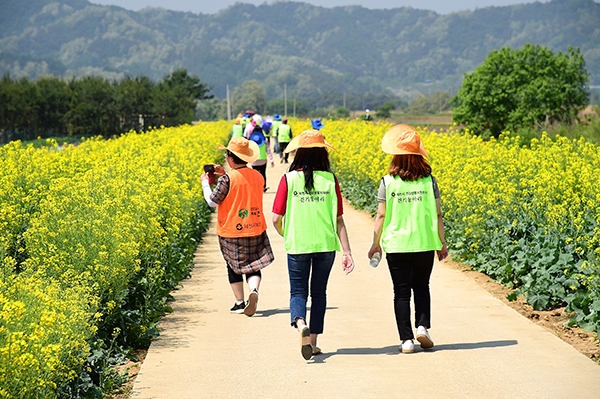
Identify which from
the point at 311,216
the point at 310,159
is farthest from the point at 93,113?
the point at 311,216

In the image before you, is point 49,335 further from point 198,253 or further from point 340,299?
point 198,253

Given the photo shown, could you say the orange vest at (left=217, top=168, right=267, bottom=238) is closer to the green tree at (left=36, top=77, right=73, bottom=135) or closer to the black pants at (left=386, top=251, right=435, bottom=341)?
the black pants at (left=386, top=251, right=435, bottom=341)

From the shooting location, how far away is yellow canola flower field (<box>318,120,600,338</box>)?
6.43 metres

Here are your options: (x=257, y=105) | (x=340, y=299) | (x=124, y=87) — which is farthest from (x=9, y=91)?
(x=257, y=105)

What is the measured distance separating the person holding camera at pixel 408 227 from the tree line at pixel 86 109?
179 feet

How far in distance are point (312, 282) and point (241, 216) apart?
1450mm

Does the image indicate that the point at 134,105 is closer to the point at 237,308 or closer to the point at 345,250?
the point at 237,308

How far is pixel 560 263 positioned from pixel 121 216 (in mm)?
4240

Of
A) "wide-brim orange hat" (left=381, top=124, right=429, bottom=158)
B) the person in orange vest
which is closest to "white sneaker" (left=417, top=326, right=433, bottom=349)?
"wide-brim orange hat" (left=381, top=124, right=429, bottom=158)

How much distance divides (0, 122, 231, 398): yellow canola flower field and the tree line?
49.9 meters

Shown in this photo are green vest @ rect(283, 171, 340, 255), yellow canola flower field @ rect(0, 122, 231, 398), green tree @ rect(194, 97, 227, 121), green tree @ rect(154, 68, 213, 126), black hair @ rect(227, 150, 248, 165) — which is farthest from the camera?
green tree @ rect(194, 97, 227, 121)

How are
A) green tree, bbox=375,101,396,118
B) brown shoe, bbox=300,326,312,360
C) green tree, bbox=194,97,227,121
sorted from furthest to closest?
green tree, bbox=194,97,227,121 < green tree, bbox=375,101,396,118 < brown shoe, bbox=300,326,312,360

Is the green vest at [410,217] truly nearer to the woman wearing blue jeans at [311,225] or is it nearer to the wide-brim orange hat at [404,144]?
the wide-brim orange hat at [404,144]

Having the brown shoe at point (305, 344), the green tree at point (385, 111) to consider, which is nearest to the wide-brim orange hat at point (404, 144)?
the brown shoe at point (305, 344)
